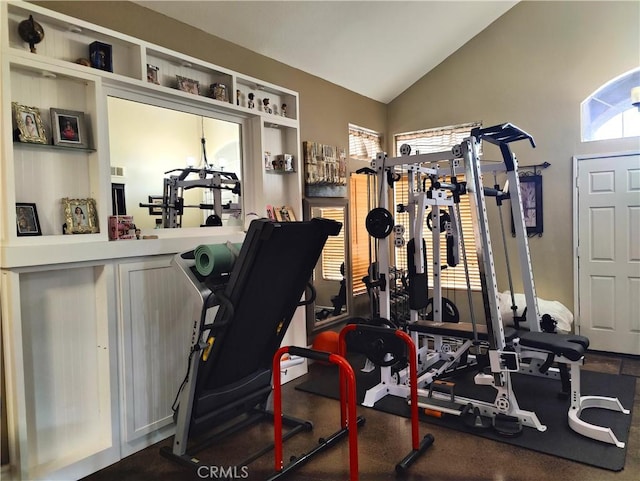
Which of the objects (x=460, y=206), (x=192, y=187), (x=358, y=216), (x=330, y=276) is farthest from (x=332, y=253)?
(x=192, y=187)

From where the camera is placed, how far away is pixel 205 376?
281cm

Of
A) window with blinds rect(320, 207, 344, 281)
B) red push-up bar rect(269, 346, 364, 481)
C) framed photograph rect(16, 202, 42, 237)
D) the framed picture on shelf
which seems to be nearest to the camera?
red push-up bar rect(269, 346, 364, 481)

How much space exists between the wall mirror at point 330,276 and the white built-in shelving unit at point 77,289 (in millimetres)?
1805

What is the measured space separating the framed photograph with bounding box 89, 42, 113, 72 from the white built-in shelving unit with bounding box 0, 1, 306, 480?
0.21 ft

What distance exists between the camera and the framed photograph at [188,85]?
11.5ft

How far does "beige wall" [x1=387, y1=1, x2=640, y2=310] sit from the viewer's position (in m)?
4.80

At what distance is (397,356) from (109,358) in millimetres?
1903

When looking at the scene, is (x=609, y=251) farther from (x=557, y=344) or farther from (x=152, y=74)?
(x=152, y=74)

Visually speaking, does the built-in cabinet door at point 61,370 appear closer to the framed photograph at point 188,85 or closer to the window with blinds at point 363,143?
the framed photograph at point 188,85

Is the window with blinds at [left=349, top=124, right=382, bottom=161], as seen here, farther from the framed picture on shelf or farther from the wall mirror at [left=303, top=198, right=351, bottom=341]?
the framed picture on shelf

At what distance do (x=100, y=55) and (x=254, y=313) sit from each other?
6.31 feet

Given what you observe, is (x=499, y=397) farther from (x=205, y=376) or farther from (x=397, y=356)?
(x=205, y=376)

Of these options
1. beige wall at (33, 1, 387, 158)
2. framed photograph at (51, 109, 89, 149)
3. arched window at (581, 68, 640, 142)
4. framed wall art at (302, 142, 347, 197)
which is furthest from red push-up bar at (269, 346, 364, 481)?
arched window at (581, 68, 640, 142)

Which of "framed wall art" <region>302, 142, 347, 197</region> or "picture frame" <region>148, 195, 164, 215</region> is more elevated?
"framed wall art" <region>302, 142, 347, 197</region>
